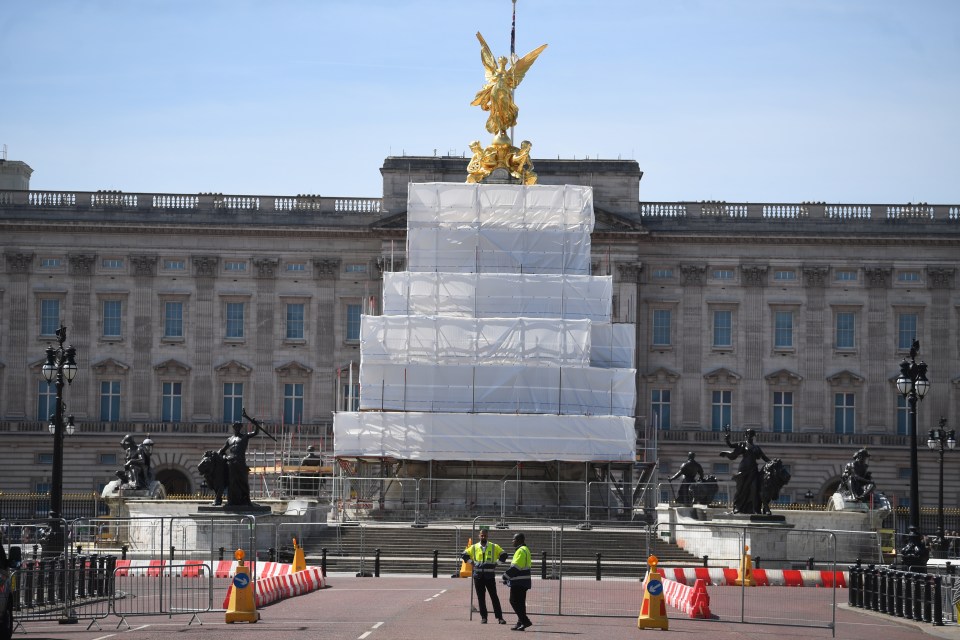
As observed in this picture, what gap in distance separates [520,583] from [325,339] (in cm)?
5745

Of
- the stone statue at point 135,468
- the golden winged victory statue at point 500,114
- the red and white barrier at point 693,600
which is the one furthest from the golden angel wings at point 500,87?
the red and white barrier at point 693,600

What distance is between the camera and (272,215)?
88375 mm

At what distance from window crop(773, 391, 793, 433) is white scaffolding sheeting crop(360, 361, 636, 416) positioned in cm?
2566

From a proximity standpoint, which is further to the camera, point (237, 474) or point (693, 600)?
point (237, 474)

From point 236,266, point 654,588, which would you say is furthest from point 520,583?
point 236,266

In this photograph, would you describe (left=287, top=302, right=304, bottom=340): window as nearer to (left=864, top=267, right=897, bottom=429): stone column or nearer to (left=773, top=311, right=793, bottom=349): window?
(left=773, top=311, right=793, bottom=349): window

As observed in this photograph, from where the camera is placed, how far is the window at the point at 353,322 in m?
87.6

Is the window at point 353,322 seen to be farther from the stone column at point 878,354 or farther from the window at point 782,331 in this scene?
the stone column at point 878,354

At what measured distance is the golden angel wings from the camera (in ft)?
220

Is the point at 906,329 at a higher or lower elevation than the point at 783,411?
higher

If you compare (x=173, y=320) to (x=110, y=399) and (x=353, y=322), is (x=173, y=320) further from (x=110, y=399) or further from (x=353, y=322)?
(x=353, y=322)

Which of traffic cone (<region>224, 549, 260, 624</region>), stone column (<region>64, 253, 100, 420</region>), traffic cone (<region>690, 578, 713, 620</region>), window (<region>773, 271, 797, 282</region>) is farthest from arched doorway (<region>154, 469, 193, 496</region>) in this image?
traffic cone (<region>224, 549, 260, 624</region>)

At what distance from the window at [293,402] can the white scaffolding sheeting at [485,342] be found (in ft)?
79.3

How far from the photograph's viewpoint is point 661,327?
87.9m
